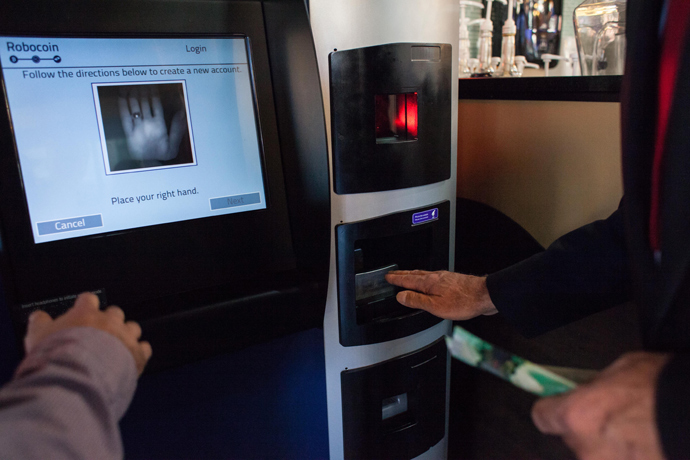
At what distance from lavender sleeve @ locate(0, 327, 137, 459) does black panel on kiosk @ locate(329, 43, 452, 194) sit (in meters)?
0.45

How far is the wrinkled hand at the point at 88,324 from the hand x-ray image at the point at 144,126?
201 mm

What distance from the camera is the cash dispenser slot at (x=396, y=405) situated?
1.03 m

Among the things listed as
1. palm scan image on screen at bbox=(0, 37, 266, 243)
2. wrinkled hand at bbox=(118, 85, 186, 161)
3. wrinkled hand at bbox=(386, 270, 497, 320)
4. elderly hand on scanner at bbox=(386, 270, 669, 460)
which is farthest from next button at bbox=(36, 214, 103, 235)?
elderly hand on scanner at bbox=(386, 270, 669, 460)

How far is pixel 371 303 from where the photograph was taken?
0.98 meters

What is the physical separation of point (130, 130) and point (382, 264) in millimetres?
510

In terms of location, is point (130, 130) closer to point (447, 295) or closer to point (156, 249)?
point (156, 249)

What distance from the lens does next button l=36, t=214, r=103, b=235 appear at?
68cm

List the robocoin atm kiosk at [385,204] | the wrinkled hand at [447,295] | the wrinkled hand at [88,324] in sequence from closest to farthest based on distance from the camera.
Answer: the wrinkled hand at [88,324] < the robocoin atm kiosk at [385,204] < the wrinkled hand at [447,295]

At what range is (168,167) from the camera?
745 millimetres

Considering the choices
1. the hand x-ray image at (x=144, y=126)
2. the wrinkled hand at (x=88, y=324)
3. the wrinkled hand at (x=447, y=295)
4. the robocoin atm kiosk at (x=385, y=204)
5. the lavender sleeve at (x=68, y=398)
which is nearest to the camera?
the lavender sleeve at (x=68, y=398)

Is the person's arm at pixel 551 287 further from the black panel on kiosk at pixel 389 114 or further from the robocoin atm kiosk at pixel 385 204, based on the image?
the black panel on kiosk at pixel 389 114

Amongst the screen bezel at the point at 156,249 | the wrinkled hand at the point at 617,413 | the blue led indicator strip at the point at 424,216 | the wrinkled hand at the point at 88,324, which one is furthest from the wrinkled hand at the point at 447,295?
the wrinkled hand at the point at 88,324

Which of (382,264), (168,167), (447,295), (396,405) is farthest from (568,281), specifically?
(168,167)

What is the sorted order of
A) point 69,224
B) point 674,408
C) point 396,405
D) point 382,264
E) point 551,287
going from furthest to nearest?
point 396,405 < point 382,264 < point 551,287 < point 69,224 < point 674,408
